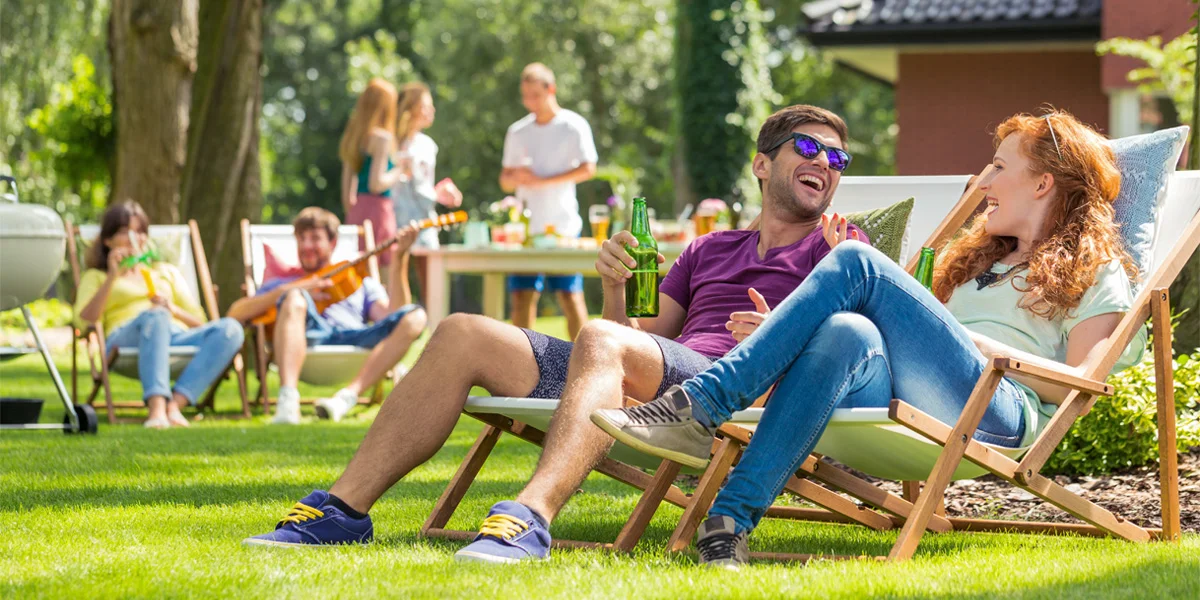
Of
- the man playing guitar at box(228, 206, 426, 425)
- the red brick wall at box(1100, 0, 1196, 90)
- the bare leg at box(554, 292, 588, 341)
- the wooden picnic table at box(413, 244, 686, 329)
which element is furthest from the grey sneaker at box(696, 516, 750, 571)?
the red brick wall at box(1100, 0, 1196, 90)

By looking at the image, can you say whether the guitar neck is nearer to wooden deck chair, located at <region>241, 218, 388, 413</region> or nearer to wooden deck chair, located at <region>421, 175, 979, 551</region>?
wooden deck chair, located at <region>241, 218, 388, 413</region>

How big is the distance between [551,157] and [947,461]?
5.67 metres

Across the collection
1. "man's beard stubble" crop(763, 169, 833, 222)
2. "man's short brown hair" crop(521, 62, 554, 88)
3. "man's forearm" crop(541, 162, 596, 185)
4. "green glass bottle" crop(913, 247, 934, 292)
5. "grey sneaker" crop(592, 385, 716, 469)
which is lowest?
"grey sneaker" crop(592, 385, 716, 469)

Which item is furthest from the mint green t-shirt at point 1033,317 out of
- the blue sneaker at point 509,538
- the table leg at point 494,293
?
the table leg at point 494,293

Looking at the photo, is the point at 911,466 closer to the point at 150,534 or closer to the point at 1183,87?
the point at 150,534

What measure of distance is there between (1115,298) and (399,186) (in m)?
6.08

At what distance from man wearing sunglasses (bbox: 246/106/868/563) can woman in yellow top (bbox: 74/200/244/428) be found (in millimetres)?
3577

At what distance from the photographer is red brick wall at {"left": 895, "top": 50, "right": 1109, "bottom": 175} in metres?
13.5

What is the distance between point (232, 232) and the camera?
11.0m

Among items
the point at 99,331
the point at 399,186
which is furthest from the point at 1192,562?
the point at 399,186

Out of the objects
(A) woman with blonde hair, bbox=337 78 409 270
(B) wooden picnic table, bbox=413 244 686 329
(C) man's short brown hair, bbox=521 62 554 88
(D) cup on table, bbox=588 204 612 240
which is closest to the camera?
(B) wooden picnic table, bbox=413 244 686 329

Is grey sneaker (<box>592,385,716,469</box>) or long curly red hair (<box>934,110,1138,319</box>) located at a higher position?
long curly red hair (<box>934,110,1138,319</box>)

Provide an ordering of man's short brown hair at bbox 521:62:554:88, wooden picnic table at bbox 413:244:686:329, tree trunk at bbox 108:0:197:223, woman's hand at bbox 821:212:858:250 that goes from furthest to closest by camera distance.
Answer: tree trunk at bbox 108:0:197:223, man's short brown hair at bbox 521:62:554:88, wooden picnic table at bbox 413:244:686:329, woman's hand at bbox 821:212:858:250

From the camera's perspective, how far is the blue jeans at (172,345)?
6.80 metres
